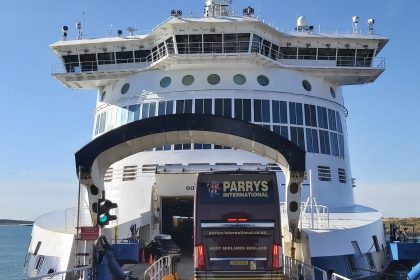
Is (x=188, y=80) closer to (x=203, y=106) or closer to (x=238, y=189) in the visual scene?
(x=203, y=106)

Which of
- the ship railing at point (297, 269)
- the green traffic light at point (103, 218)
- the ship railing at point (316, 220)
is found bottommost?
the ship railing at point (297, 269)

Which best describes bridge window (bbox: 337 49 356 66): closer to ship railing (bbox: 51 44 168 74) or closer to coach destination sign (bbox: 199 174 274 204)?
ship railing (bbox: 51 44 168 74)

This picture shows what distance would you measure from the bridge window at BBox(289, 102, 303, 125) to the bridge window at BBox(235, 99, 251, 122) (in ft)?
6.30

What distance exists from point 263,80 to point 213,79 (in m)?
2.26

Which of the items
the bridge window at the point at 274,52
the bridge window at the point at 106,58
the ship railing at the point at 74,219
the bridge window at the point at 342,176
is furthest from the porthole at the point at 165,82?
the bridge window at the point at 342,176

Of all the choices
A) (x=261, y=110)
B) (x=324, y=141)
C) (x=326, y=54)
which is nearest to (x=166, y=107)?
(x=261, y=110)

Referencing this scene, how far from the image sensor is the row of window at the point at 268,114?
22625mm

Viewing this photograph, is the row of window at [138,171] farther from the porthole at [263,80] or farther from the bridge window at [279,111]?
the porthole at [263,80]

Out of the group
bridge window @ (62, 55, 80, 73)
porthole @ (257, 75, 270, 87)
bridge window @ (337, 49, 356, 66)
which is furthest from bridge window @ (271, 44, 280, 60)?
bridge window @ (62, 55, 80, 73)

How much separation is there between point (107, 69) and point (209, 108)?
629cm

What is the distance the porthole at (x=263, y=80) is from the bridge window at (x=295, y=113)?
144 centimetres

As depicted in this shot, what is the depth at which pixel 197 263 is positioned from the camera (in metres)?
12.0

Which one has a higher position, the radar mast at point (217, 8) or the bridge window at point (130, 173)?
the radar mast at point (217, 8)

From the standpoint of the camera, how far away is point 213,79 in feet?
76.8
